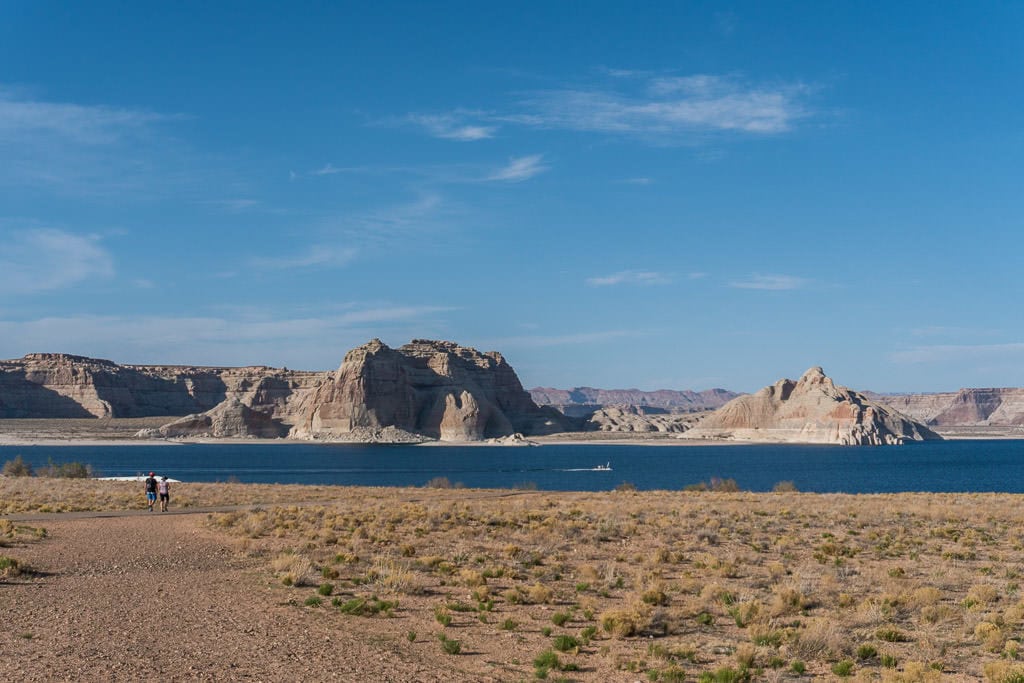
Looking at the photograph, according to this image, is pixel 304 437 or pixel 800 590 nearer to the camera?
pixel 800 590

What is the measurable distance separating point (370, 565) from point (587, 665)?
8.98 meters

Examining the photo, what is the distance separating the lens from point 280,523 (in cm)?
2830

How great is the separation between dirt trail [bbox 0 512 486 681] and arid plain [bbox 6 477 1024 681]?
0.06m

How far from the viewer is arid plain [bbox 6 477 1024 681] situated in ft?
44.0

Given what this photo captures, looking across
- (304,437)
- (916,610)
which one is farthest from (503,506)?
(304,437)

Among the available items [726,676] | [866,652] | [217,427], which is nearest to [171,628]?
[726,676]

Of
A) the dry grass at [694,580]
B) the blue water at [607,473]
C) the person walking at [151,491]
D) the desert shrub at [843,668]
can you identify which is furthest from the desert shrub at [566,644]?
the blue water at [607,473]

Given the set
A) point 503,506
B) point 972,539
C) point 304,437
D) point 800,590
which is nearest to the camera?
point 800,590

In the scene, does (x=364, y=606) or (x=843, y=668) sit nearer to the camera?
(x=843, y=668)

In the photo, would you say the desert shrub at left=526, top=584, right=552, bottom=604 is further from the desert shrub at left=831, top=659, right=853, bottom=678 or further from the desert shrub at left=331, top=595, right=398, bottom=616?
the desert shrub at left=831, top=659, right=853, bottom=678

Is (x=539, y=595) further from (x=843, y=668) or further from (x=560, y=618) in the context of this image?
(x=843, y=668)

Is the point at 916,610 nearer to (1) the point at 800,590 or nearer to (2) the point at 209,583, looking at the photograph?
(1) the point at 800,590

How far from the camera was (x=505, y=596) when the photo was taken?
1811 centimetres

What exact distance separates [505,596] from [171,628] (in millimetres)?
6100
